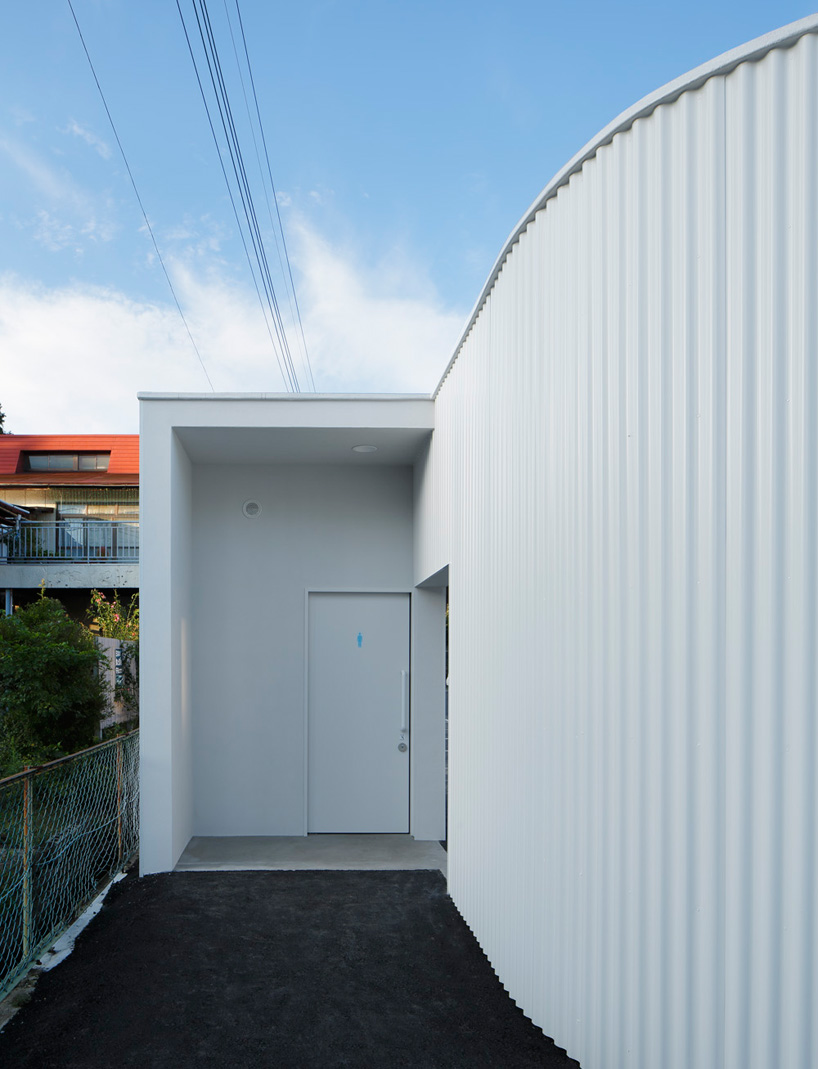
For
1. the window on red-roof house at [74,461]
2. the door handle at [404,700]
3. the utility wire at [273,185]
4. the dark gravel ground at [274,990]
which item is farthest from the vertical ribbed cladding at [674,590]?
the window on red-roof house at [74,461]

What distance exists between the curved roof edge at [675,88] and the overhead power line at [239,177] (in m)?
5.62

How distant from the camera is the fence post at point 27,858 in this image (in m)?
3.97

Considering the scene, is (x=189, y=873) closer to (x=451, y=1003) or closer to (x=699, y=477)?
(x=451, y=1003)

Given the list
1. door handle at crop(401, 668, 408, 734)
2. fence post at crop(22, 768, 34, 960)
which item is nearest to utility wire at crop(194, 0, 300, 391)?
door handle at crop(401, 668, 408, 734)

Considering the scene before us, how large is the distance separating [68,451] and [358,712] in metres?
19.0

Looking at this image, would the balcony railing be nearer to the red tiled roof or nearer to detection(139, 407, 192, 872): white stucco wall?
the red tiled roof

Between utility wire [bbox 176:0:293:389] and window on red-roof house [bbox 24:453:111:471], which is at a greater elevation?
utility wire [bbox 176:0:293:389]

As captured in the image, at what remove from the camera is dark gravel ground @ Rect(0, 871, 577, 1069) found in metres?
3.17

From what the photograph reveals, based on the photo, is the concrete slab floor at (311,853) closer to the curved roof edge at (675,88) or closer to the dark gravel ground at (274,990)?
the dark gravel ground at (274,990)

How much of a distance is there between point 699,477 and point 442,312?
747 inches

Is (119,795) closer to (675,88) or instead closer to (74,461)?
(675,88)

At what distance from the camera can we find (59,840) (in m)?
4.71

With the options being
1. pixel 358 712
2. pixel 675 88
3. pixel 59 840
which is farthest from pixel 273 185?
pixel 675 88

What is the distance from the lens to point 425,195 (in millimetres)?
13617
